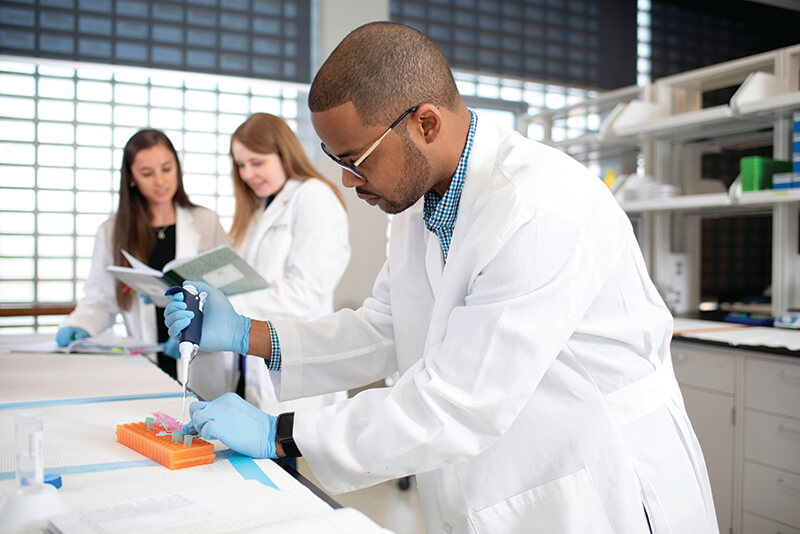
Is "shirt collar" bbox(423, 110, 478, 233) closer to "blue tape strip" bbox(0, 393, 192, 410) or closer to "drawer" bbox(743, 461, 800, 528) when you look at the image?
"blue tape strip" bbox(0, 393, 192, 410)

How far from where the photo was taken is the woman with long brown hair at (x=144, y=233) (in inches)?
97.7

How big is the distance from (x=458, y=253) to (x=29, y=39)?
11.4ft

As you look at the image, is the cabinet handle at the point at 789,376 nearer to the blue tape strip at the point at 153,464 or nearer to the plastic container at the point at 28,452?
the blue tape strip at the point at 153,464

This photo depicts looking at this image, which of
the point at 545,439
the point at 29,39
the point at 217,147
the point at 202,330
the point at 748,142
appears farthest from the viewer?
the point at 217,147

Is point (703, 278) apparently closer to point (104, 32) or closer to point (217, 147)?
point (217, 147)

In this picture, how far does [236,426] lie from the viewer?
981 mm

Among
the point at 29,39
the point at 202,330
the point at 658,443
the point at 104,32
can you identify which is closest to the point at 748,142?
the point at 658,443

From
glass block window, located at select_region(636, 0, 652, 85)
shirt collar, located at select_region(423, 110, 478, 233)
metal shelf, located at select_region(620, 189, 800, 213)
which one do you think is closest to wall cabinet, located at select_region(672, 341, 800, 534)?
metal shelf, located at select_region(620, 189, 800, 213)

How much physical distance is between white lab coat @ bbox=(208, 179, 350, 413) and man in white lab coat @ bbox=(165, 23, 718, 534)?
1.17 metres

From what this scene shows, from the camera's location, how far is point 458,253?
3.27 feet

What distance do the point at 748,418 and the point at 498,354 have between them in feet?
6.04

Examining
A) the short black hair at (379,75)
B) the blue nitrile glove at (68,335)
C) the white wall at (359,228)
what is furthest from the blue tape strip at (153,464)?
the white wall at (359,228)

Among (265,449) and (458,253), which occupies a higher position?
(458,253)

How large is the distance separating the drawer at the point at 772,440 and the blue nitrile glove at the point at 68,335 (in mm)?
2357
